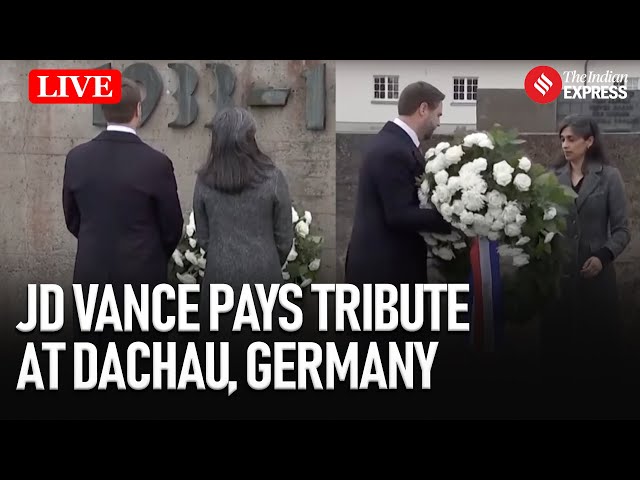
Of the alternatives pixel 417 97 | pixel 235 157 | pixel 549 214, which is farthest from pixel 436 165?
pixel 235 157

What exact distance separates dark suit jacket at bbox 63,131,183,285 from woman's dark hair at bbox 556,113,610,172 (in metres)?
2.27

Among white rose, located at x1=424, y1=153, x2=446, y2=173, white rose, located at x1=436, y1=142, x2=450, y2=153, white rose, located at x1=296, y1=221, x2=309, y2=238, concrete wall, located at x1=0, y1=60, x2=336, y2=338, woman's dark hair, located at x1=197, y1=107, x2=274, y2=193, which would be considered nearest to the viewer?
woman's dark hair, located at x1=197, y1=107, x2=274, y2=193

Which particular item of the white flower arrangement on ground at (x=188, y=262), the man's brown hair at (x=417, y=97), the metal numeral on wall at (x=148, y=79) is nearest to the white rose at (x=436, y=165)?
the man's brown hair at (x=417, y=97)

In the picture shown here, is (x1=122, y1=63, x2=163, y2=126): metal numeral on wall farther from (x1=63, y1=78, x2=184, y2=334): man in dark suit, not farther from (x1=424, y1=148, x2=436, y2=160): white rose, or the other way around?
(x1=424, y1=148, x2=436, y2=160): white rose

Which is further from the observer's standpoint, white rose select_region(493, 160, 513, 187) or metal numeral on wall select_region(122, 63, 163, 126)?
metal numeral on wall select_region(122, 63, 163, 126)

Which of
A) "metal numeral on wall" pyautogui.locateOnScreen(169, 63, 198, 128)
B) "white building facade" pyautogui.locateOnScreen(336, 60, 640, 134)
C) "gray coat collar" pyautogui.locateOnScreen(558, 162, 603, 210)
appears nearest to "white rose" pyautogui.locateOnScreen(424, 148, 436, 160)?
"white building facade" pyautogui.locateOnScreen(336, 60, 640, 134)

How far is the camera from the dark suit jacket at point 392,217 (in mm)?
6042

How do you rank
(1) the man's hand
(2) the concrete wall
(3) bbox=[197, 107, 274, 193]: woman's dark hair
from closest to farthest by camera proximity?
1. (3) bbox=[197, 107, 274, 193]: woman's dark hair
2. (1) the man's hand
3. (2) the concrete wall

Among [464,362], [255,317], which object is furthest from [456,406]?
[255,317]

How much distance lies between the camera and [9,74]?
7.28 metres

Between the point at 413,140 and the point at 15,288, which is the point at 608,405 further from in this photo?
the point at 15,288

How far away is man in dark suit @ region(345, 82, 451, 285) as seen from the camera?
6.05 metres

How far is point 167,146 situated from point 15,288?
1.31 m

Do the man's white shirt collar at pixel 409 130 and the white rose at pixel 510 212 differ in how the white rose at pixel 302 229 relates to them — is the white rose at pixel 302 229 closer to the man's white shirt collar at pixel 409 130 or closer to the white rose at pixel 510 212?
the man's white shirt collar at pixel 409 130
